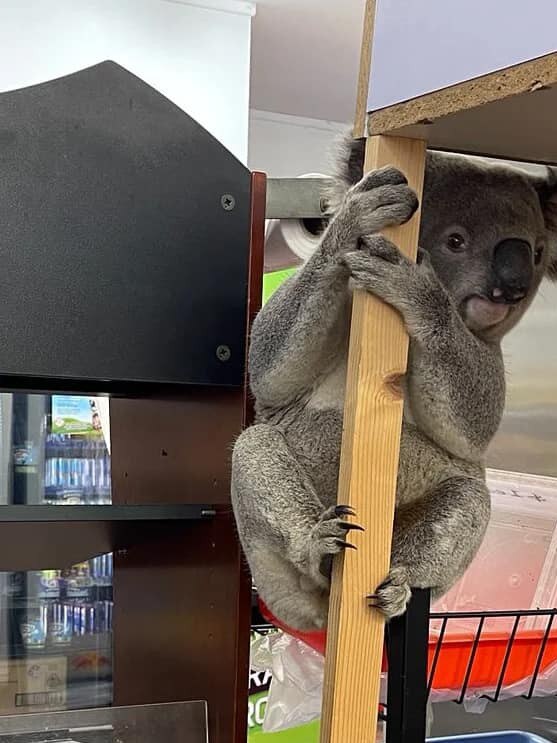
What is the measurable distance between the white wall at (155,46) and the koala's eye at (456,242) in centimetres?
135

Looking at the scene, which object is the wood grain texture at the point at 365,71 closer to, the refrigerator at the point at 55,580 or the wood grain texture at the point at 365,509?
the wood grain texture at the point at 365,509

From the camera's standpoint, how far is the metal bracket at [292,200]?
3.73 feet

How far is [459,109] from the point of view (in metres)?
0.62

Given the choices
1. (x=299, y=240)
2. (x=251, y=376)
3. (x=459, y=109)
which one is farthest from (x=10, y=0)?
(x=459, y=109)

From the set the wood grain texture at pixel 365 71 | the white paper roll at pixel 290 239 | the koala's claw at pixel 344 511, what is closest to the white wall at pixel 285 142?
the white paper roll at pixel 290 239

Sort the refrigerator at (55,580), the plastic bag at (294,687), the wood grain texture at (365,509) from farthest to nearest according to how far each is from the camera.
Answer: the refrigerator at (55,580) < the plastic bag at (294,687) < the wood grain texture at (365,509)

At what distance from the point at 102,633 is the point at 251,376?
173cm

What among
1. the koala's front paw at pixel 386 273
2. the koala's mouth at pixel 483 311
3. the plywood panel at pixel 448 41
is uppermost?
the plywood panel at pixel 448 41

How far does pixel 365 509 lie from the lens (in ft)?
2.29

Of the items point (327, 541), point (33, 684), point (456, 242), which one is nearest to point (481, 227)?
point (456, 242)

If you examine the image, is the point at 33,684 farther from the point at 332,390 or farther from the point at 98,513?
the point at 332,390

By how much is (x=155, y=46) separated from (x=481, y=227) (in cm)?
149

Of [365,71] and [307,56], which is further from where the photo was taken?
[307,56]

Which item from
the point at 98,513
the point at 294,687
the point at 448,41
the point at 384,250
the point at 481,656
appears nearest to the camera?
the point at 448,41
